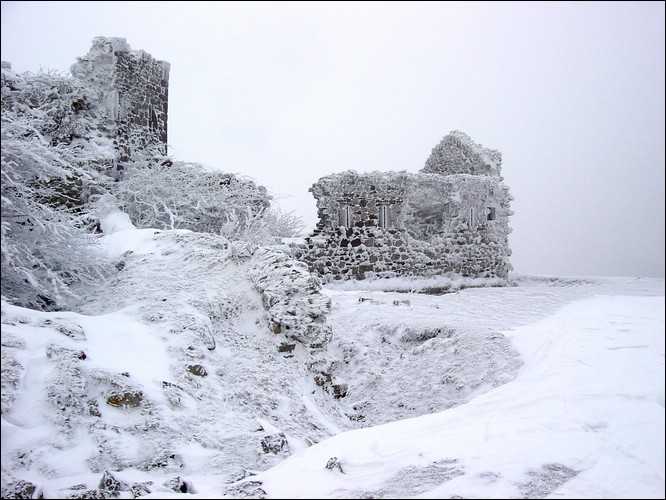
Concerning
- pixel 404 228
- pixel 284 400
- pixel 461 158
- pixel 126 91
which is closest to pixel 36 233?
pixel 284 400

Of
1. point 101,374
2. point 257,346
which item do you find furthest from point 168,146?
point 101,374

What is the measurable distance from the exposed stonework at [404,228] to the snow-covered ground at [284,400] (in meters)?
7.12

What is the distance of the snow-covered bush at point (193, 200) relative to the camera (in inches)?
372

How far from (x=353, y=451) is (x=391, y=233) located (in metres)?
10.1

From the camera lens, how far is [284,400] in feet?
13.3

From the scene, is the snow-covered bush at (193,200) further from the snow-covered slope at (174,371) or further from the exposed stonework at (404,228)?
the snow-covered slope at (174,371)

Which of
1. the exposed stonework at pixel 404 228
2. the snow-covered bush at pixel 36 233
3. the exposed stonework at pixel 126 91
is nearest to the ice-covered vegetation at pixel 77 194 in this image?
the snow-covered bush at pixel 36 233

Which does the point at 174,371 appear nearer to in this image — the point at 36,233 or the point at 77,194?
the point at 36,233

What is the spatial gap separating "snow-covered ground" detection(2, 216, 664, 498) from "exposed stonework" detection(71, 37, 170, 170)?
516 centimetres

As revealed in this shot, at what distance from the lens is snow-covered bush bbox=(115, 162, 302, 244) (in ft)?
31.0

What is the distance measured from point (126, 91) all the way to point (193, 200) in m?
2.12

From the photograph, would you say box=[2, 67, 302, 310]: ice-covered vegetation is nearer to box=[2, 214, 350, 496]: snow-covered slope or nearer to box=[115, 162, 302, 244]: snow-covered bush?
box=[115, 162, 302, 244]: snow-covered bush

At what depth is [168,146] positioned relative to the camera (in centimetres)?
1113

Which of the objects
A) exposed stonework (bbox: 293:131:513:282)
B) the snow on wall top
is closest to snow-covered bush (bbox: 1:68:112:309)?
exposed stonework (bbox: 293:131:513:282)
